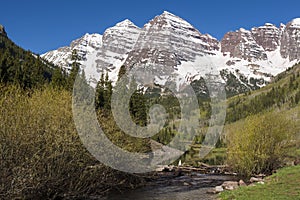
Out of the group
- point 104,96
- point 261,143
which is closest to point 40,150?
point 261,143

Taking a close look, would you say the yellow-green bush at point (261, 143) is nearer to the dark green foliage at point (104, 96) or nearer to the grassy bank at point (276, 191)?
the grassy bank at point (276, 191)

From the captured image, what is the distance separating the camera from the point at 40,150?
2250cm

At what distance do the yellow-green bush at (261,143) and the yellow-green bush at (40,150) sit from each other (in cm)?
2452

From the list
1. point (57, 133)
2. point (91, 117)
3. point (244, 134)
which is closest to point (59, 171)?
point (57, 133)

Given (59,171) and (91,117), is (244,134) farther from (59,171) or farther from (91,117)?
(59,171)

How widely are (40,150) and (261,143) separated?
108 ft

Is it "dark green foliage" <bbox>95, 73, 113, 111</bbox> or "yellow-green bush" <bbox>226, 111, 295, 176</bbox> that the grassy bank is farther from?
"dark green foliage" <bbox>95, 73, 113, 111</bbox>

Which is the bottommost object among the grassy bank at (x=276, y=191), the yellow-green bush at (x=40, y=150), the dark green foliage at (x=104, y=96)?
the grassy bank at (x=276, y=191)

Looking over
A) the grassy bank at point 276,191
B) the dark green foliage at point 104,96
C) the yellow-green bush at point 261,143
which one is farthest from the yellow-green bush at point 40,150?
the yellow-green bush at point 261,143

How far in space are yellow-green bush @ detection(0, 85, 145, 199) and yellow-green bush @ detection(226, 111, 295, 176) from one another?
24515 millimetres

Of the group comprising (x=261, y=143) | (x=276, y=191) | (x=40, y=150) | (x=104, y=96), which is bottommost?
(x=276, y=191)

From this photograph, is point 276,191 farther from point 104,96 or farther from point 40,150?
point 104,96

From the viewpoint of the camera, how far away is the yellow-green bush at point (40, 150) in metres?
21.0

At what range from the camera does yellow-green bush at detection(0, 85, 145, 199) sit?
21.0 meters
